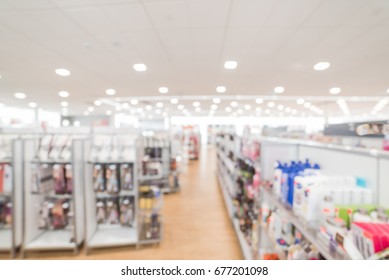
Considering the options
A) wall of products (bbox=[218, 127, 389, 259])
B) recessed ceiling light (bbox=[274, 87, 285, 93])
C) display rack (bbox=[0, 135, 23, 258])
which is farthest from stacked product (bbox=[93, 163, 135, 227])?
recessed ceiling light (bbox=[274, 87, 285, 93])

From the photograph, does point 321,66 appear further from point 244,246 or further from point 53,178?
point 53,178

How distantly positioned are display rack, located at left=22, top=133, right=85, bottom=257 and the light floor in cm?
17

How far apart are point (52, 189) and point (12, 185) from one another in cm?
40

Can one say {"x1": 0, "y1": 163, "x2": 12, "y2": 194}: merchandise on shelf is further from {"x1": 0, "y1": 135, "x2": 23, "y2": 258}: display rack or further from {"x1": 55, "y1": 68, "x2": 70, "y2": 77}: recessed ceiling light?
{"x1": 55, "y1": 68, "x2": 70, "y2": 77}: recessed ceiling light

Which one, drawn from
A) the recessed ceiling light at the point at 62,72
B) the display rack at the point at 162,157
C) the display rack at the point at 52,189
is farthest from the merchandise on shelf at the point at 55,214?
the recessed ceiling light at the point at 62,72

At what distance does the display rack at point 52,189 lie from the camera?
2459 mm

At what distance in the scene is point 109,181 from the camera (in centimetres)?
257

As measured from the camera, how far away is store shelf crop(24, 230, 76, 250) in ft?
8.04

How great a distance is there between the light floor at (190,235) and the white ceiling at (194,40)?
194 centimetres

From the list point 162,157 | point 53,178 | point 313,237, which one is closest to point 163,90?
point 162,157

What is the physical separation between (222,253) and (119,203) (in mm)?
1487

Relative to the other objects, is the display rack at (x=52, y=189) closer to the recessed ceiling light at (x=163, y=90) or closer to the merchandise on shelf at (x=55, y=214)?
the merchandise on shelf at (x=55, y=214)

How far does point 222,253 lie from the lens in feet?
8.10
